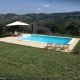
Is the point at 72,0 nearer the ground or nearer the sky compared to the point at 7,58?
nearer the sky

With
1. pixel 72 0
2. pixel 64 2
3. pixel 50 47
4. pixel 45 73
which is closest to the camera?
pixel 45 73

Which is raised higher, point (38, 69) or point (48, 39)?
point (38, 69)

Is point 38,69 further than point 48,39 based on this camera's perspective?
No

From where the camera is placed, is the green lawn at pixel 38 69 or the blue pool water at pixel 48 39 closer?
the green lawn at pixel 38 69

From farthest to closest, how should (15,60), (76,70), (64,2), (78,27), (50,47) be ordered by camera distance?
(78,27)
(50,47)
(64,2)
(15,60)
(76,70)

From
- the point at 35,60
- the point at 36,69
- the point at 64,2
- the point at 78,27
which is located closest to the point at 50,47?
the point at 64,2

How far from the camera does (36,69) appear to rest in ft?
24.6

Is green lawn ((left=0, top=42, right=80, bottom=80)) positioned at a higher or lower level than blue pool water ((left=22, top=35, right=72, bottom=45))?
higher

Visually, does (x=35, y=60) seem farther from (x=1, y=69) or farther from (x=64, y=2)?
(x=64, y=2)

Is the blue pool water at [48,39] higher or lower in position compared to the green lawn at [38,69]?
lower

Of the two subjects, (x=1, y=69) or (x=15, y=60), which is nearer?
(x=1, y=69)

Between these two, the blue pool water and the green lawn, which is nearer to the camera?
the green lawn

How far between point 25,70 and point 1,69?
901 millimetres

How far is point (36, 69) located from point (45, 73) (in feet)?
2.14
